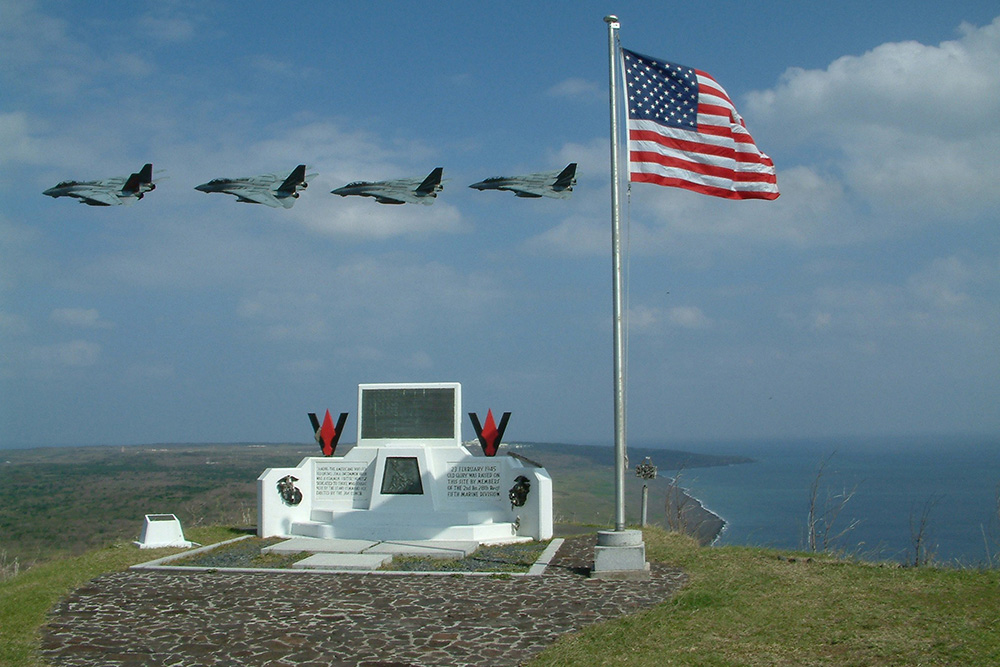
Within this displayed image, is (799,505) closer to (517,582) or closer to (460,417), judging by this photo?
(460,417)

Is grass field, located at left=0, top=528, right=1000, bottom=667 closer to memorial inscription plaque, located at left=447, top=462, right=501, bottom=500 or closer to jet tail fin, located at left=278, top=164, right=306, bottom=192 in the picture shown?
memorial inscription plaque, located at left=447, top=462, right=501, bottom=500

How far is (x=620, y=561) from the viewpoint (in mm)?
11945

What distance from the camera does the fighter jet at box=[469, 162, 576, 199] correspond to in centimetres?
1395

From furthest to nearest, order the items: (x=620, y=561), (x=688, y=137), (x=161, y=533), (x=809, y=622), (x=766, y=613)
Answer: (x=161, y=533)
(x=688, y=137)
(x=620, y=561)
(x=766, y=613)
(x=809, y=622)

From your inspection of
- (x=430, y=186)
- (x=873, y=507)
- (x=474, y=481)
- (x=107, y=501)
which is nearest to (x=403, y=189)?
(x=430, y=186)

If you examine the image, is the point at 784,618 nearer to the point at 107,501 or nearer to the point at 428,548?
the point at 428,548

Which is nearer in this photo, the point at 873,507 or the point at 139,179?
the point at 139,179

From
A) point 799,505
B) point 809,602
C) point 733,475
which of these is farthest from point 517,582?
point 733,475

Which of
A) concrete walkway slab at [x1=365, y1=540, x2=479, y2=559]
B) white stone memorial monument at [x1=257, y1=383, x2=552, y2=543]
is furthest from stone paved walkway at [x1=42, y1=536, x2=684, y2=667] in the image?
white stone memorial monument at [x1=257, y1=383, x2=552, y2=543]

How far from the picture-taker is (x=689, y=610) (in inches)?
391

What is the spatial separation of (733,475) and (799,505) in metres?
40.4

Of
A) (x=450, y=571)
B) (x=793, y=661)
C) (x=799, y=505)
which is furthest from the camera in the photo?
(x=799, y=505)

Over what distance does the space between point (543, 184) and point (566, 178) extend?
1.35ft

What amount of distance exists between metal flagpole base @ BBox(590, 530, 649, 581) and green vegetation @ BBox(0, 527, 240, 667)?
280 inches
